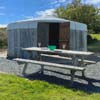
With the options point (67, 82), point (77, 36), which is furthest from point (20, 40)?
point (67, 82)

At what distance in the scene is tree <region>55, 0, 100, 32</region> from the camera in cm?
3230

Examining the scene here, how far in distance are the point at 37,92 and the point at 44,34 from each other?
1018 cm

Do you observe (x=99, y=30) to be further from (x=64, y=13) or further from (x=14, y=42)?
(x=14, y=42)

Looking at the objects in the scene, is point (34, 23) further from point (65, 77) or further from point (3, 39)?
point (3, 39)

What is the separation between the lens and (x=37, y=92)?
22.6 ft

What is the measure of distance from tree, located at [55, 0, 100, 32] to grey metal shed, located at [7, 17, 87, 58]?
48.1ft

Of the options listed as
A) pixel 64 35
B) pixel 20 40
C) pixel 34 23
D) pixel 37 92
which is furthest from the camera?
pixel 64 35

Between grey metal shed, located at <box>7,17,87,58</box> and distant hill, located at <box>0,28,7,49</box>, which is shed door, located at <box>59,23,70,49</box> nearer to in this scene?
grey metal shed, located at <box>7,17,87,58</box>

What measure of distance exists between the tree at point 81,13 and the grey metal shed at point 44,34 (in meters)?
14.7

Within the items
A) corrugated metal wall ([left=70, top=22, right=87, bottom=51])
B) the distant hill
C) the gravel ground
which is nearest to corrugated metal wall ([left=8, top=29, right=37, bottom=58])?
corrugated metal wall ([left=70, top=22, right=87, bottom=51])

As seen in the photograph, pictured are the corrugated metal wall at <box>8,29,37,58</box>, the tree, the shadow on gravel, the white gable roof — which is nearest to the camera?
the shadow on gravel

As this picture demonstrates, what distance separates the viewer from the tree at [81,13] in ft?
106

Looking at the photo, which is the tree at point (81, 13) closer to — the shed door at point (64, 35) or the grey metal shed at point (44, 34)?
the grey metal shed at point (44, 34)

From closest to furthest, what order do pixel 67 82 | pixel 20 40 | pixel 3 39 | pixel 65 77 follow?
pixel 67 82
pixel 65 77
pixel 20 40
pixel 3 39
